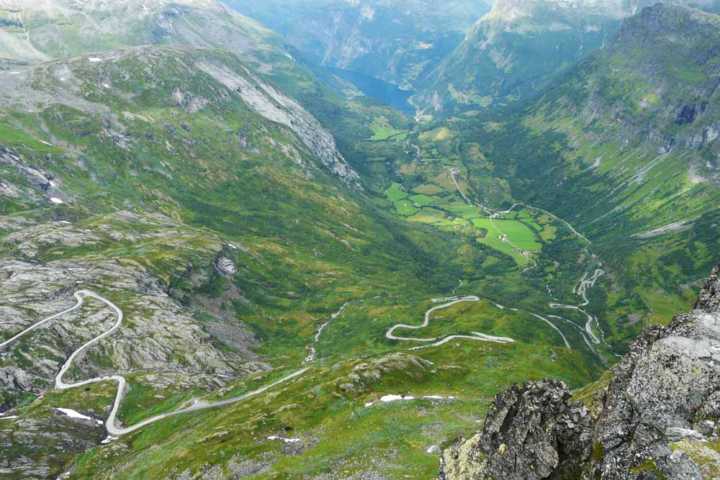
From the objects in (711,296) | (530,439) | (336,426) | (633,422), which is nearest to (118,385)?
(336,426)

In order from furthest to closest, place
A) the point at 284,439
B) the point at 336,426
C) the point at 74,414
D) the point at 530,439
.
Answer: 1. the point at 74,414
2. the point at 336,426
3. the point at 284,439
4. the point at 530,439

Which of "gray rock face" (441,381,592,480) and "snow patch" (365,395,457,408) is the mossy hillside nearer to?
"snow patch" (365,395,457,408)

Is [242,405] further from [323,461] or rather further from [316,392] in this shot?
[323,461]

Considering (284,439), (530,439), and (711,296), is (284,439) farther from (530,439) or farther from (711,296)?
(711,296)

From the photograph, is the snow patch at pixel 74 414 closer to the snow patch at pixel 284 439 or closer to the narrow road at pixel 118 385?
the narrow road at pixel 118 385

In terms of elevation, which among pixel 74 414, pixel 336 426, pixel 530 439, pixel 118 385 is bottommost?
pixel 118 385

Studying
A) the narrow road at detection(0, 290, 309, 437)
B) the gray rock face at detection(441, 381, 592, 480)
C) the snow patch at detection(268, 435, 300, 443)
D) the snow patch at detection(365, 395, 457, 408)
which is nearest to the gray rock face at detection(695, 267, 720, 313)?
the gray rock face at detection(441, 381, 592, 480)
